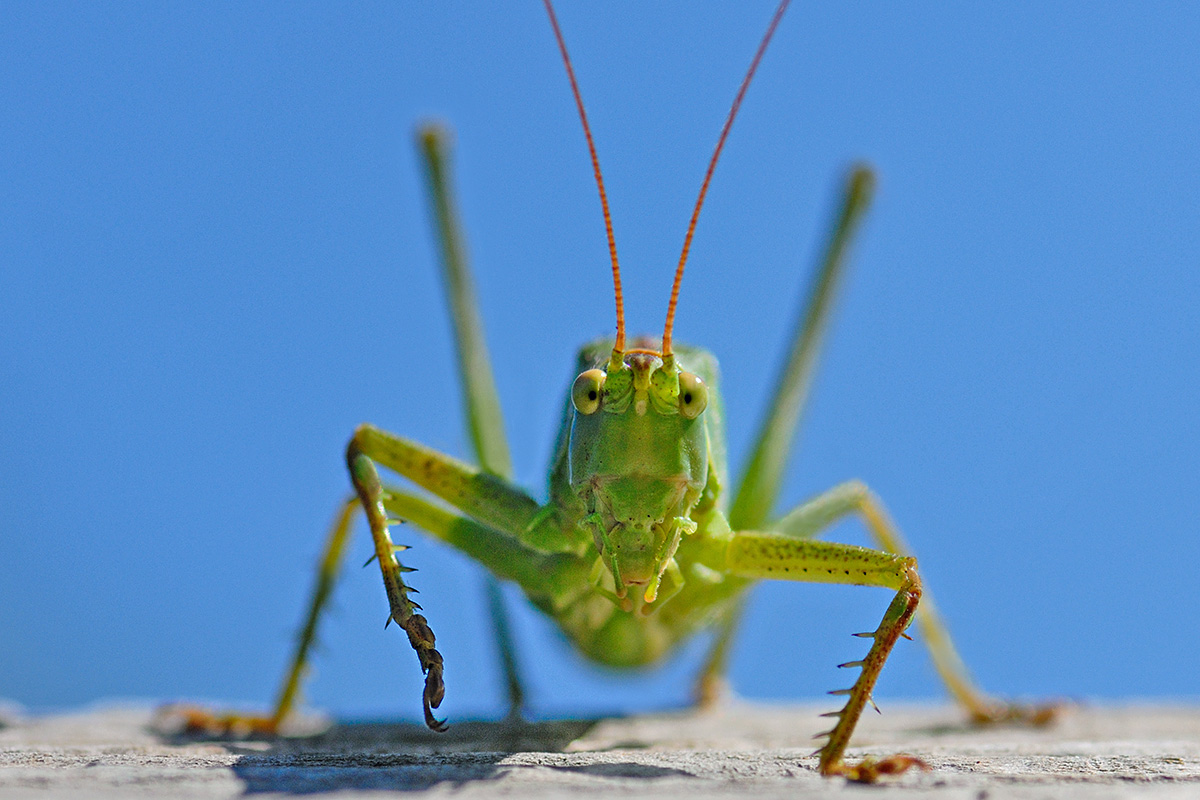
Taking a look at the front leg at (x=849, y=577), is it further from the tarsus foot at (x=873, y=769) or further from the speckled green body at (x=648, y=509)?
the speckled green body at (x=648, y=509)

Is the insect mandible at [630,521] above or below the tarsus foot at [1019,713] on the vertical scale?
above

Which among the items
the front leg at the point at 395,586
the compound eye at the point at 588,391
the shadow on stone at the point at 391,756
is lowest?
the shadow on stone at the point at 391,756

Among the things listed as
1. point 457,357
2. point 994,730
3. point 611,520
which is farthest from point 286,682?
point 994,730

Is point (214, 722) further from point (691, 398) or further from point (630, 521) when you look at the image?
point (691, 398)

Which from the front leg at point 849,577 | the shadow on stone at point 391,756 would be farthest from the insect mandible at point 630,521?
the shadow on stone at point 391,756

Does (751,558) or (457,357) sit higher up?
(457,357)

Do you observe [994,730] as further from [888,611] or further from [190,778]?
[190,778]

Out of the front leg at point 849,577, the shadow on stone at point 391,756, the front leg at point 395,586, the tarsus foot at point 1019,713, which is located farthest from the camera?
the tarsus foot at point 1019,713

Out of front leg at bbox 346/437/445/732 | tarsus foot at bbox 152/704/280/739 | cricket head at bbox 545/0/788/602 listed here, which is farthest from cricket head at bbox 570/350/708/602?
tarsus foot at bbox 152/704/280/739
